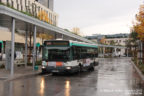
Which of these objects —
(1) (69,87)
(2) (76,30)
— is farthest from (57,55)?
(2) (76,30)

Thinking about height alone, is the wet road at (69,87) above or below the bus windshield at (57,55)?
below

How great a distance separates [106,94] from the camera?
33.2 feet

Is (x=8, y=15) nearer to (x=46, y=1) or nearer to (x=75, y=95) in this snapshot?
(x=75, y=95)

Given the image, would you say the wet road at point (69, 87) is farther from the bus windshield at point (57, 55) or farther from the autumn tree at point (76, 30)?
the autumn tree at point (76, 30)

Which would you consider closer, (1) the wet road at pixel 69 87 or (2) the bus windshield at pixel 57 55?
(1) the wet road at pixel 69 87

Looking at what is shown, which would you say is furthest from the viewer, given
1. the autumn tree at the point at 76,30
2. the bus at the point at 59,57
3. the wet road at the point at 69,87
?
the autumn tree at the point at 76,30

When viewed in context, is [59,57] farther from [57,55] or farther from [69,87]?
[69,87]

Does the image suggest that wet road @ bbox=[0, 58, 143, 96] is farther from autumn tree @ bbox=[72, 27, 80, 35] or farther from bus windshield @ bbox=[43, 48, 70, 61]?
autumn tree @ bbox=[72, 27, 80, 35]

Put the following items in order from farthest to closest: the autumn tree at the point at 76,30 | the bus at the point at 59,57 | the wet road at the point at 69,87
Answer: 1. the autumn tree at the point at 76,30
2. the bus at the point at 59,57
3. the wet road at the point at 69,87

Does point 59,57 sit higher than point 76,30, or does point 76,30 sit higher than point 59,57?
point 76,30

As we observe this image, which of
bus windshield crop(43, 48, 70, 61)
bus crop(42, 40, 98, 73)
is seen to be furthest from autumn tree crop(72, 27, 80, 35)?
bus windshield crop(43, 48, 70, 61)

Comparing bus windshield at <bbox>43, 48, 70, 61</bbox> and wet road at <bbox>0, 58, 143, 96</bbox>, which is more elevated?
bus windshield at <bbox>43, 48, 70, 61</bbox>

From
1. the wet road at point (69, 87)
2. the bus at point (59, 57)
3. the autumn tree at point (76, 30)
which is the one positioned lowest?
the wet road at point (69, 87)

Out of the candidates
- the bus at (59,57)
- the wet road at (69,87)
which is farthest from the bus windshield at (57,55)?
the wet road at (69,87)
